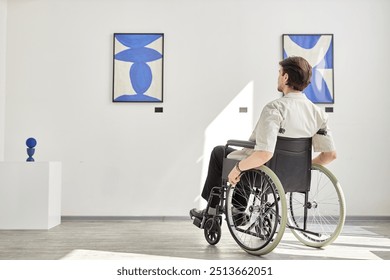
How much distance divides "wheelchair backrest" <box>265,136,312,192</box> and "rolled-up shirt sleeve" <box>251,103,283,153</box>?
106mm

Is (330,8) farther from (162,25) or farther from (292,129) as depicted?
(292,129)

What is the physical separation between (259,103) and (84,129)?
1678 millimetres

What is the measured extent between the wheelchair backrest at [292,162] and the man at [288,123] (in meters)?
0.05

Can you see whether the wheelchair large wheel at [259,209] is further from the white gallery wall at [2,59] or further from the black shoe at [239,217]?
the white gallery wall at [2,59]

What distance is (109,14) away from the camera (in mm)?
4809

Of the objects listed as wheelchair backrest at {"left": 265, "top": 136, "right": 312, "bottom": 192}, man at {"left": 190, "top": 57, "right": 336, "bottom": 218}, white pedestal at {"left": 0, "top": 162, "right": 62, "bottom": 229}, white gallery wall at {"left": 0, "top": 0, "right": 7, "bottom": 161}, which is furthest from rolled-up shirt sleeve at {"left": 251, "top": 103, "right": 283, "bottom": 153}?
white gallery wall at {"left": 0, "top": 0, "right": 7, "bottom": 161}

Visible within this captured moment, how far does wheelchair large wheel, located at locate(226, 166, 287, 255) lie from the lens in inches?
106

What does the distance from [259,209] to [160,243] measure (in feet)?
2.72

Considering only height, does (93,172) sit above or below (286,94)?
Answer: below

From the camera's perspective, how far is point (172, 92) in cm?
478

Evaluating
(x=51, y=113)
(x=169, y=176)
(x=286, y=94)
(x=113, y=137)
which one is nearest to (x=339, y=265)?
(x=286, y=94)

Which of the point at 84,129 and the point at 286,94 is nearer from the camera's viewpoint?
the point at 286,94

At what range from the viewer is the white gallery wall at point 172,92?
4.75m

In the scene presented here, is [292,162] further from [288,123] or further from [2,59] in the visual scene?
[2,59]
